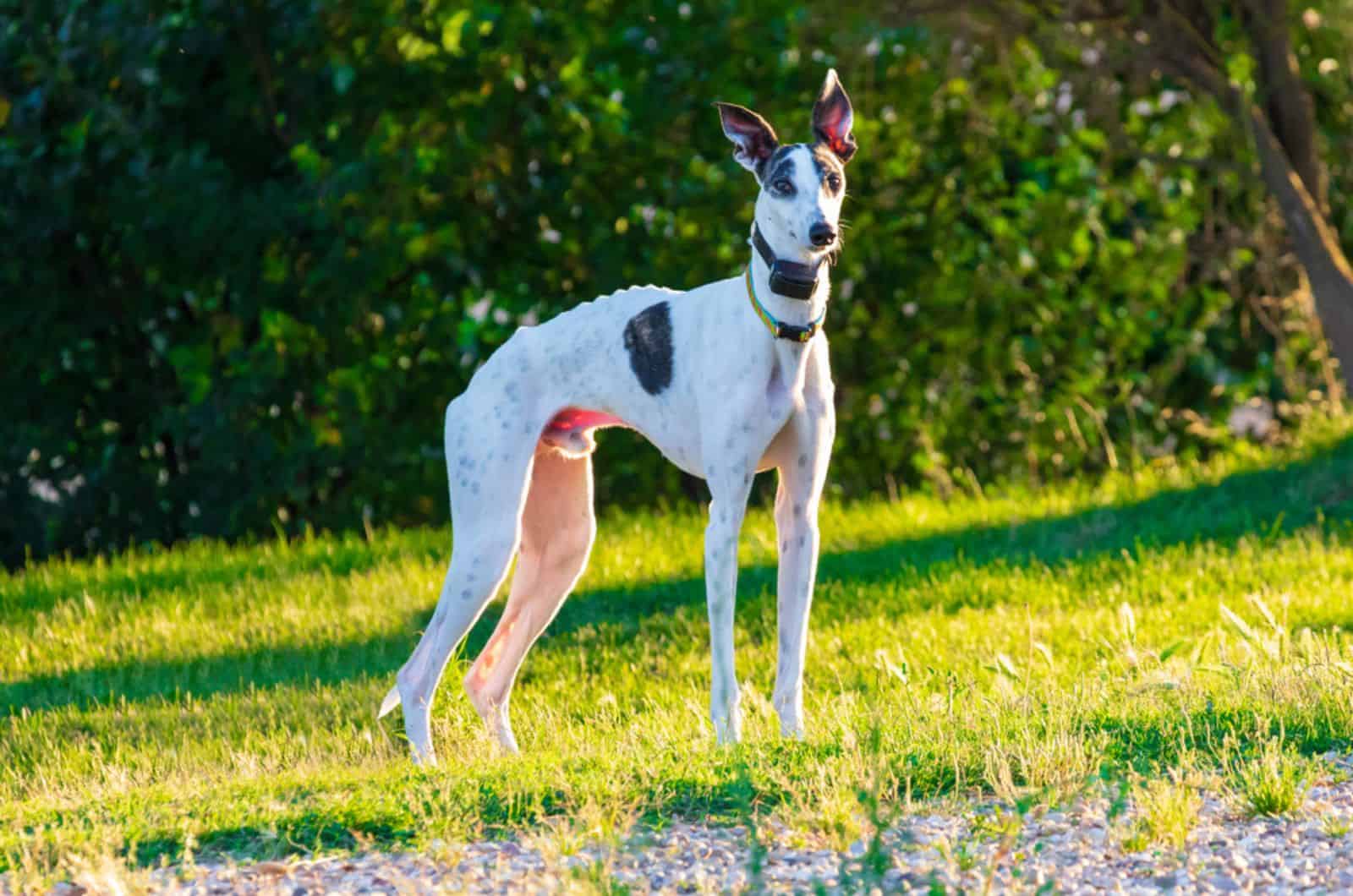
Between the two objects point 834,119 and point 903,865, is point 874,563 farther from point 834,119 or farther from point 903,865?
point 903,865

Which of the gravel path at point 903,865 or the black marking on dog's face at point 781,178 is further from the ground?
the black marking on dog's face at point 781,178

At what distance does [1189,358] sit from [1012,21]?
107 inches

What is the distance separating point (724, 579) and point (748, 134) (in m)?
1.25

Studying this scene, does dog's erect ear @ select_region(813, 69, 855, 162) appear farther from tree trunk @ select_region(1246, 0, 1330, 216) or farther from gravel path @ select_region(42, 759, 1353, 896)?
tree trunk @ select_region(1246, 0, 1330, 216)

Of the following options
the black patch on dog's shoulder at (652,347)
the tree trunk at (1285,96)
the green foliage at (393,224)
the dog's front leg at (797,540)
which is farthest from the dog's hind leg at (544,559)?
the tree trunk at (1285,96)

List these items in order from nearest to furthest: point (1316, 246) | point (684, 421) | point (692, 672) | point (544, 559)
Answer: point (684, 421), point (544, 559), point (692, 672), point (1316, 246)

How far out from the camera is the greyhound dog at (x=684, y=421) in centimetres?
541

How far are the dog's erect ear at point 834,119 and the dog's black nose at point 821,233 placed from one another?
355mm

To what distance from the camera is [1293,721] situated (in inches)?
209

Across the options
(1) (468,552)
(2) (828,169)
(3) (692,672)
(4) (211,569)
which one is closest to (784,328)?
(2) (828,169)

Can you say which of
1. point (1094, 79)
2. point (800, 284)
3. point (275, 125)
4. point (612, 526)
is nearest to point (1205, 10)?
point (1094, 79)

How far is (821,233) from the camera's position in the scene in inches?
203

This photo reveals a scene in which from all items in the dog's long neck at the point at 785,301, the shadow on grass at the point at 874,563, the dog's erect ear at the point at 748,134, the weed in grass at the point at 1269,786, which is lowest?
the shadow on grass at the point at 874,563

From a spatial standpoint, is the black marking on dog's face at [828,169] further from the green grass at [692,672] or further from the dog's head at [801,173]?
the green grass at [692,672]
